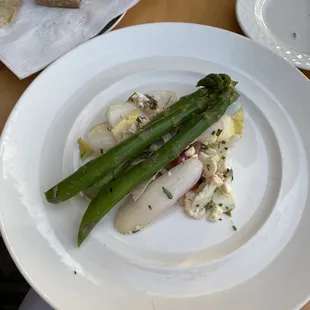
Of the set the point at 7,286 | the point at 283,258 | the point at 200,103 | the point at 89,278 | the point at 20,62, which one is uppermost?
the point at 200,103

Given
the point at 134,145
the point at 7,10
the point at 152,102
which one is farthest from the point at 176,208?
the point at 7,10

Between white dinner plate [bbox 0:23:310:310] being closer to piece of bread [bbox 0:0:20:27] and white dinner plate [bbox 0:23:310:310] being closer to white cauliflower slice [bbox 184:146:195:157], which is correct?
white cauliflower slice [bbox 184:146:195:157]

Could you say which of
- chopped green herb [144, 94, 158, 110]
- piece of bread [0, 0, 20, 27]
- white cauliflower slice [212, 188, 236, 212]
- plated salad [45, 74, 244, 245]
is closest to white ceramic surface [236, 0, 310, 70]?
plated salad [45, 74, 244, 245]

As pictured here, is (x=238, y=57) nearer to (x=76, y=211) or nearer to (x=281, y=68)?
(x=281, y=68)

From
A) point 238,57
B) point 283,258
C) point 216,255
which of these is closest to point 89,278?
point 216,255

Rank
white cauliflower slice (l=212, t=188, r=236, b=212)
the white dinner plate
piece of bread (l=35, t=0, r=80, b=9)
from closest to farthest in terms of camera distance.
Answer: the white dinner plate
white cauliflower slice (l=212, t=188, r=236, b=212)
piece of bread (l=35, t=0, r=80, b=9)

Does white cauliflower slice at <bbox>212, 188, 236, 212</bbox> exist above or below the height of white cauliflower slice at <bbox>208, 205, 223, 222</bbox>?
above

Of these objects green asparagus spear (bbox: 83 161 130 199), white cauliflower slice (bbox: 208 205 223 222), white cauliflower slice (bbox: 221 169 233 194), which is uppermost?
white cauliflower slice (bbox: 221 169 233 194)
